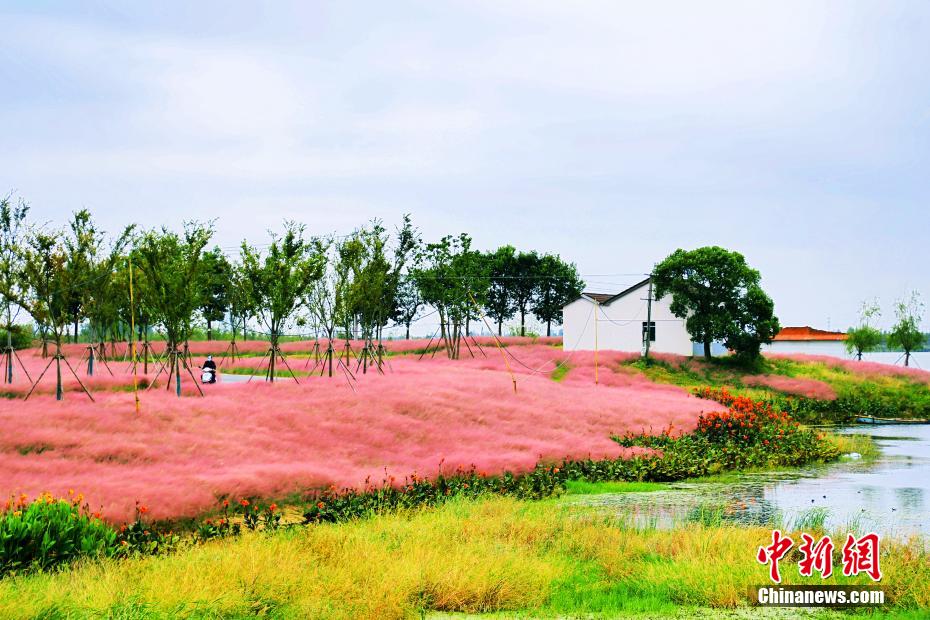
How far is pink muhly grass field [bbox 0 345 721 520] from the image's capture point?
13.6m

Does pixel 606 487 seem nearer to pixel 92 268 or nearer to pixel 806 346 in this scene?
pixel 92 268

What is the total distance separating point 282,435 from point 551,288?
6983 centimetres

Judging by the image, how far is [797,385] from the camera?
4600 centimetres

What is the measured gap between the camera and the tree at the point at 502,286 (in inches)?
3346

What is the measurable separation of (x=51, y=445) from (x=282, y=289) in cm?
1487

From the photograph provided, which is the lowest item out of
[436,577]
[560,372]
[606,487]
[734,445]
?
[606,487]

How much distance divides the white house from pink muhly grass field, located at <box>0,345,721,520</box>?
32.8 meters

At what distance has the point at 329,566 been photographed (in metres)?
9.45

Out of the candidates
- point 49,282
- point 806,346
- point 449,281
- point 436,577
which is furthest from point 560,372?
point 436,577

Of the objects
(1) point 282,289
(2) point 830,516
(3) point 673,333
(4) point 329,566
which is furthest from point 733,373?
(4) point 329,566

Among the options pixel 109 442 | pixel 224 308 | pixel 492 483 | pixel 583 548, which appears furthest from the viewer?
pixel 224 308

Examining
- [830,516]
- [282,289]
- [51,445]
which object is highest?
[282,289]

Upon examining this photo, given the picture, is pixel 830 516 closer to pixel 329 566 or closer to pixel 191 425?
pixel 329 566

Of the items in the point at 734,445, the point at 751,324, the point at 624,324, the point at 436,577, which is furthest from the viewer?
the point at 624,324
